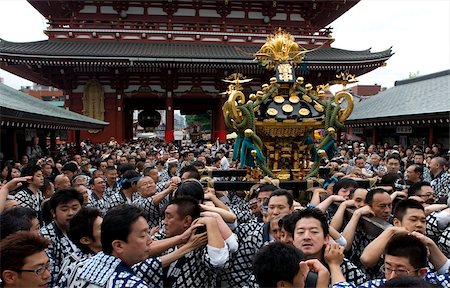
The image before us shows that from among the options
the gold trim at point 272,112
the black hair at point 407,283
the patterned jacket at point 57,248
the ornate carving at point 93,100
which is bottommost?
the patterned jacket at point 57,248

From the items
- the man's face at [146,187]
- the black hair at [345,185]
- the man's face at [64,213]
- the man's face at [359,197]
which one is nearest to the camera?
the man's face at [64,213]

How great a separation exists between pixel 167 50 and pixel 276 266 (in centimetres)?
2016

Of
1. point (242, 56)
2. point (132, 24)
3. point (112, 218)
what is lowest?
point (112, 218)

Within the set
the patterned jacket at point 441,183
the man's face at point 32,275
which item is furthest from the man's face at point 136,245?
the patterned jacket at point 441,183

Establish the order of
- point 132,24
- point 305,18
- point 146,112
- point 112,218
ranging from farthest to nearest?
point 146,112 < point 305,18 < point 132,24 < point 112,218

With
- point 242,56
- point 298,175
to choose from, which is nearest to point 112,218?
point 298,175

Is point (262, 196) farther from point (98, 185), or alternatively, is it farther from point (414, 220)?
point (98, 185)

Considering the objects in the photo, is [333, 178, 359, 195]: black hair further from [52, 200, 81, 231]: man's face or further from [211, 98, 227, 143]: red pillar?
[211, 98, 227, 143]: red pillar

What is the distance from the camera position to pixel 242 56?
20719mm

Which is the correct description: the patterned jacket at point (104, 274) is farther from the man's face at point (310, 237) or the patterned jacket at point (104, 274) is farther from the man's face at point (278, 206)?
the man's face at point (278, 206)

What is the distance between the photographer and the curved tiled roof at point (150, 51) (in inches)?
774

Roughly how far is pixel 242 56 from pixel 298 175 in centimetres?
1476

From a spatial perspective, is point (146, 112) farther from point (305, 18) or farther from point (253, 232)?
point (253, 232)

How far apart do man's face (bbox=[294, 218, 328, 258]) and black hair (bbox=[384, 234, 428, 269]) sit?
487mm
